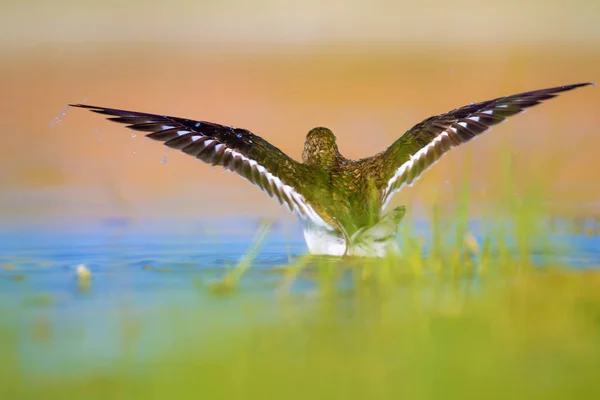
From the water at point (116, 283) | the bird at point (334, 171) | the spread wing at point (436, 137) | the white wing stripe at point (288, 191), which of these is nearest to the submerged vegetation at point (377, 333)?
the water at point (116, 283)

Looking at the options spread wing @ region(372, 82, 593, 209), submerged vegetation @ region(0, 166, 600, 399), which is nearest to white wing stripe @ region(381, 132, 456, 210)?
spread wing @ region(372, 82, 593, 209)

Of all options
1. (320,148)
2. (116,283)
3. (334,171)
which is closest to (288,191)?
(334,171)

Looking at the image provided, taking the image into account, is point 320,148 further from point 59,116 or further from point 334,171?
point 59,116

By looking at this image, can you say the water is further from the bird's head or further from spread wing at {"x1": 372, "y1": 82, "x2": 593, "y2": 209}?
spread wing at {"x1": 372, "y1": 82, "x2": 593, "y2": 209}

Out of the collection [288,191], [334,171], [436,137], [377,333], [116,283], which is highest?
[436,137]

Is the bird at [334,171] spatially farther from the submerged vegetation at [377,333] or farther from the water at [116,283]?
the submerged vegetation at [377,333]
